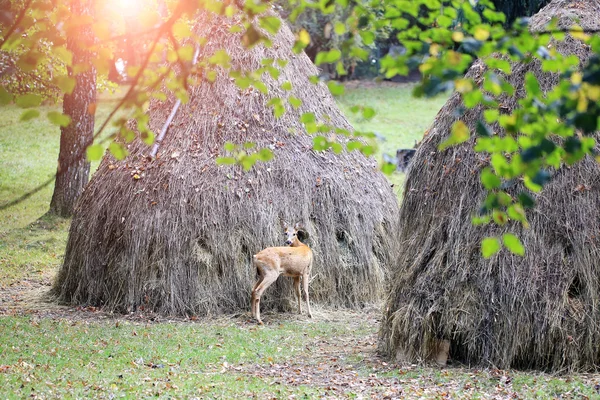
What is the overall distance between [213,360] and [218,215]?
3434 mm

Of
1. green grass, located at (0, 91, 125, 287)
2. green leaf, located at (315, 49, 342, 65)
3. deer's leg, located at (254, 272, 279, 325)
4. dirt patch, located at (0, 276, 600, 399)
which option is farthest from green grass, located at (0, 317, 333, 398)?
green leaf, located at (315, 49, 342, 65)

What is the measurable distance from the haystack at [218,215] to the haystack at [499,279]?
12.1 feet

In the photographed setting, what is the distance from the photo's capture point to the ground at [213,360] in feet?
27.3

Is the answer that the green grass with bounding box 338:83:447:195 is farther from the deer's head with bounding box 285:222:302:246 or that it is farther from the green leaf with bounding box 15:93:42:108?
the green leaf with bounding box 15:93:42:108

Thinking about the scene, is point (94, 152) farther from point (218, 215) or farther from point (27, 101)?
point (218, 215)

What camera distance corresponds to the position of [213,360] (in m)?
9.94

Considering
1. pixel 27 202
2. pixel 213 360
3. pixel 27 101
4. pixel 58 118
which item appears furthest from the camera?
pixel 27 202

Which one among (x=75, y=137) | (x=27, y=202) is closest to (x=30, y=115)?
(x=75, y=137)

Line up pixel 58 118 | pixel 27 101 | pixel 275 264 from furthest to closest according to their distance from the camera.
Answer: pixel 275 264 → pixel 27 101 → pixel 58 118

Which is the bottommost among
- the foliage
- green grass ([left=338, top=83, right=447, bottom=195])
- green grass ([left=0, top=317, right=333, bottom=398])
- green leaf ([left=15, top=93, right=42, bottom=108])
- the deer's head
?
green grass ([left=0, top=317, right=333, bottom=398])

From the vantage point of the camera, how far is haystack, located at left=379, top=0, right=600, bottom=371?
9023mm

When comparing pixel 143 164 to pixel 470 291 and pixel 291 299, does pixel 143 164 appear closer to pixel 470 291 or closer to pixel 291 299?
pixel 291 299

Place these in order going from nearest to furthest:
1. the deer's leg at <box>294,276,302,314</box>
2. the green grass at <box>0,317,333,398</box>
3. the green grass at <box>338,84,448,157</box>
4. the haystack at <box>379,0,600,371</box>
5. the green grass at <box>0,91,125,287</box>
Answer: the green grass at <box>0,317,333,398</box>, the haystack at <box>379,0,600,371</box>, the deer's leg at <box>294,276,302,314</box>, the green grass at <box>0,91,125,287</box>, the green grass at <box>338,84,448,157</box>

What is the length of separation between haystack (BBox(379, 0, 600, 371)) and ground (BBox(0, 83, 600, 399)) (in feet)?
0.95
